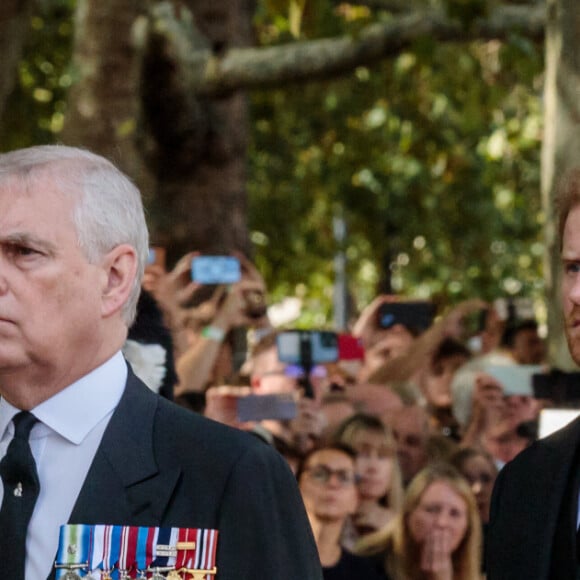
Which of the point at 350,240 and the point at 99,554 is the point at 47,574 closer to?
the point at 99,554

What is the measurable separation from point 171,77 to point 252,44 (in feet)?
3.12

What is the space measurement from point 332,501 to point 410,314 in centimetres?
260

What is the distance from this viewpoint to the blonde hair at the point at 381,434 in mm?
5668

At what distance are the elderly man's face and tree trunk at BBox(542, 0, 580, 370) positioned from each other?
399 cm

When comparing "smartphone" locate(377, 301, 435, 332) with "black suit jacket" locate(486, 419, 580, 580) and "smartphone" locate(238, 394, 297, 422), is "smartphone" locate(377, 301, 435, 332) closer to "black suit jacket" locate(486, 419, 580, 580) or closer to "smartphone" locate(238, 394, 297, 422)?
"smartphone" locate(238, 394, 297, 422)

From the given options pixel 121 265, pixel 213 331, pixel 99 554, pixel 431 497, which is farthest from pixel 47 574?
pixel 213 331

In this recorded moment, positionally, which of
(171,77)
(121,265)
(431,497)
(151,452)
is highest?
(171,77)

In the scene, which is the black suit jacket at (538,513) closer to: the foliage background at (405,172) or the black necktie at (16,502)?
the black necktie at (16,502)

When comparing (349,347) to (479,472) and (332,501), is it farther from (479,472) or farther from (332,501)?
(332,501)

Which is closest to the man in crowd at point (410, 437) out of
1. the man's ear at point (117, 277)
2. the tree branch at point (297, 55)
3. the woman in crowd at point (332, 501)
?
the woman in crowd at point (332, 501)

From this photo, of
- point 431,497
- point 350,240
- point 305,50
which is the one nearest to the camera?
point 431,497

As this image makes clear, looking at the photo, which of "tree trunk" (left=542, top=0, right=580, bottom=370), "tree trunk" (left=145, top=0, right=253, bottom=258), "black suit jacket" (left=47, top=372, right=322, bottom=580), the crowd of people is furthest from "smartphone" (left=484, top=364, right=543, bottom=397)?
"black suit jacket" (left=47, top=372, right=322, bottom=580)

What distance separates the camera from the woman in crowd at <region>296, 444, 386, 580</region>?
5285mm

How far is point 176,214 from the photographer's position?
359 inches
